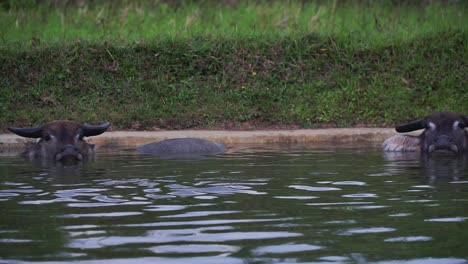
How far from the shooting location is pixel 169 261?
16.4 ft

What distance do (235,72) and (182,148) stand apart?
16.6 feet

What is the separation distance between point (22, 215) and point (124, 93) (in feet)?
33.7

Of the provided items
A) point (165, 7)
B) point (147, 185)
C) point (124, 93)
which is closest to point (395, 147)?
point (147, 185)

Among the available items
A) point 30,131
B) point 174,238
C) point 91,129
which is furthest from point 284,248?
point 30,131

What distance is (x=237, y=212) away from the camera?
684 cm

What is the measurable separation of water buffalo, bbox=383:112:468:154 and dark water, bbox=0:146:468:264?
0.92 m

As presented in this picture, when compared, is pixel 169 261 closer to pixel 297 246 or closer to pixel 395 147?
pixel 297 246

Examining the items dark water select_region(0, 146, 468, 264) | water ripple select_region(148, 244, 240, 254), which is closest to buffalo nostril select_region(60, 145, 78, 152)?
dark water select_region(0, 146, 468, 264)

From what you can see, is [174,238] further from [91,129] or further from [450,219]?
[91,129]

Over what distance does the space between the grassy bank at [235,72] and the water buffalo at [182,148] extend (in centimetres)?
316

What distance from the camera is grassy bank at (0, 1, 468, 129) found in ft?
53.8

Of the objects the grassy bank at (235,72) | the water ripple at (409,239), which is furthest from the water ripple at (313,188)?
the grassy bank at (235,72)

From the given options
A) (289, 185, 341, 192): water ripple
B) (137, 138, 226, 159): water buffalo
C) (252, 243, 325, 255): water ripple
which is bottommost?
(252, 243, 325, 255): water ripple

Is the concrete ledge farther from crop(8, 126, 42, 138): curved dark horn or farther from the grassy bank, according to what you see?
crop(8, 126, 42, 138): curved dark horn
